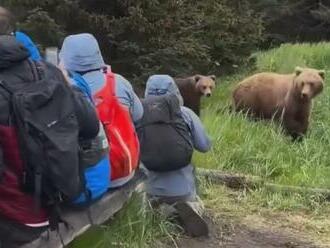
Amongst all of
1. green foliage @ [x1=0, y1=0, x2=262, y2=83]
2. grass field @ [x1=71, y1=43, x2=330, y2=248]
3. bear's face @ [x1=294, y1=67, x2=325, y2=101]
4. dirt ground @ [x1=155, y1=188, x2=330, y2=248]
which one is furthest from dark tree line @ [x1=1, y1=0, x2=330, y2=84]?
dirt ground @ [x1=155, y1=188, x2=330, y2=248]

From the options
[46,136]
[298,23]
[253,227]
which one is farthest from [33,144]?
[298,23]

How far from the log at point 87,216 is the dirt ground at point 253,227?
0.60 metres

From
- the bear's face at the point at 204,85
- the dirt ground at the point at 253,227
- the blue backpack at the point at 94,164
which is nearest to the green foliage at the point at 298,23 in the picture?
the bear's face at the point at 204,85

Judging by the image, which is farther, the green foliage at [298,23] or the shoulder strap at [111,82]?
the green foliage at [298,23]

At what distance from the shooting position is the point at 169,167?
19.7 feet

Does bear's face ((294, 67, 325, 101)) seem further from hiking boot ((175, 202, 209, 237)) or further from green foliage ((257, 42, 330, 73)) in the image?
hiking boot ((175, 202, 209, 237))

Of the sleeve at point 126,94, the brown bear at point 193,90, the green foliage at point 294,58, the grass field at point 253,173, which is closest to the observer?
the sleeve at point 126,94

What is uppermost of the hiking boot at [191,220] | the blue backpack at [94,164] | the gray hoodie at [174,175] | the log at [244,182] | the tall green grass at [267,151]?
the blue backpack at [94,164]

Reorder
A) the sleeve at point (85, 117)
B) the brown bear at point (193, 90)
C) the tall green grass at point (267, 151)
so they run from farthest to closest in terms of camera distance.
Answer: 1. the brown bear at point (193, 90)
2. the tall green grass at point (267, 151)
3. the sleeve at point (85, 117)

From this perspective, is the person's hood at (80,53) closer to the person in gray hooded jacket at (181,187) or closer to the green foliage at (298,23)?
the person in gray hooded jacket at (181,187)

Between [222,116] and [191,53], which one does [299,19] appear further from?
[222,116]

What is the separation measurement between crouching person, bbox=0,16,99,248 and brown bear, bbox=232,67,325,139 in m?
7.49

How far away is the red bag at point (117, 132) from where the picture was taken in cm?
484

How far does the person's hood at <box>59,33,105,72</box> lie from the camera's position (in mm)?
4926
